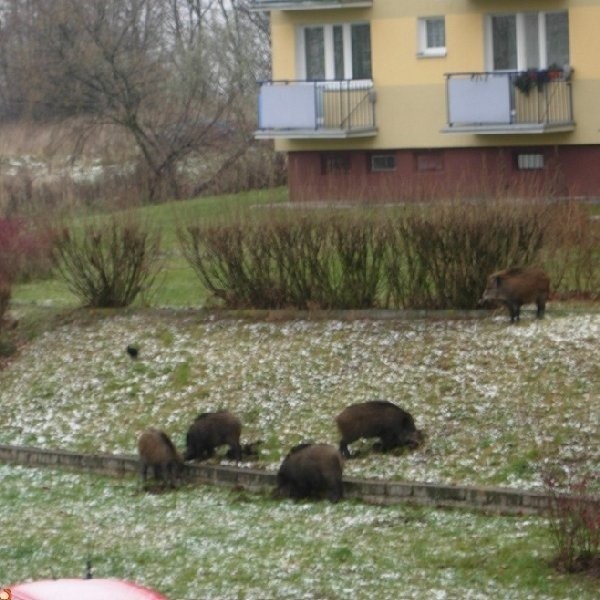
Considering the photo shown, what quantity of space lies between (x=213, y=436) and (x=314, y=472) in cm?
210

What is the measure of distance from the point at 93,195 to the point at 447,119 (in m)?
9.36

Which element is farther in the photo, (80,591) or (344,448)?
(344,448)

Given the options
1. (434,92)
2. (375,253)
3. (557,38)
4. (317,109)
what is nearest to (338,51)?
(317,109)

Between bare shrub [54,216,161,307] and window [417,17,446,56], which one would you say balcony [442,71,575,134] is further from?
bare shrub [54,216,161,307]

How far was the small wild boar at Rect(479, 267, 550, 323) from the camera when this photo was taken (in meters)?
21.3

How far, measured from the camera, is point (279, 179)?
4722 cm

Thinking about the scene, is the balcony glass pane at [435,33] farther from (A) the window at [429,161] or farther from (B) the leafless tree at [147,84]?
(B) the leafless tree at [147,84]

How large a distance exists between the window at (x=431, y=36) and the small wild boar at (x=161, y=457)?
2238 cm

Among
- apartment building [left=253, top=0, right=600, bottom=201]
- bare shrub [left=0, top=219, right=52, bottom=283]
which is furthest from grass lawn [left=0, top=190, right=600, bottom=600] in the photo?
apartment building [left=253, top=0, right=600, bottom=201]

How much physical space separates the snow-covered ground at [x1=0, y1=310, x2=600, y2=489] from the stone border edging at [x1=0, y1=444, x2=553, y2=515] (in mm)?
371

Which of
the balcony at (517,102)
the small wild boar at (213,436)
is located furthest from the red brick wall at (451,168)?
the small wild boar at (213,436)

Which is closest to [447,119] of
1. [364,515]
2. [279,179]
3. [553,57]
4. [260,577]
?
[553,57]

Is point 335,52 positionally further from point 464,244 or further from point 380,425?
point 380,425

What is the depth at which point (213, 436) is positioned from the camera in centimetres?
1859
